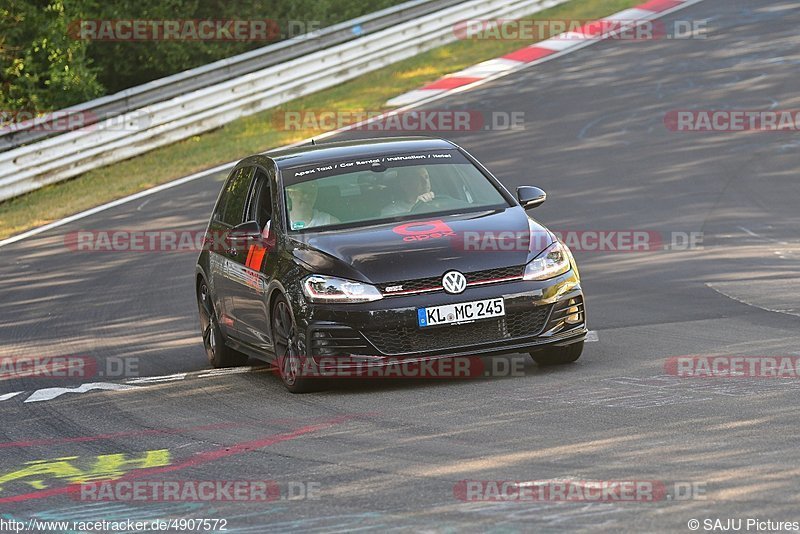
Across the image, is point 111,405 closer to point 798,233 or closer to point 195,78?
point 798,233

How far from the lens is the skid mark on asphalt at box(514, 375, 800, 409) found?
762 centimetres

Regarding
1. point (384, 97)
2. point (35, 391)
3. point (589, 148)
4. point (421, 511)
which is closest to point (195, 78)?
point (384, 97)

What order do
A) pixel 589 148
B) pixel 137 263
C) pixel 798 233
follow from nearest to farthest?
1. pixel 798 233
2. pixel 137 263
3. pixel 589 148

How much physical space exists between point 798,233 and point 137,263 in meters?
7.06

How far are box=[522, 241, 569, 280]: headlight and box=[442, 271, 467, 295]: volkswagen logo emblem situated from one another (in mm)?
412

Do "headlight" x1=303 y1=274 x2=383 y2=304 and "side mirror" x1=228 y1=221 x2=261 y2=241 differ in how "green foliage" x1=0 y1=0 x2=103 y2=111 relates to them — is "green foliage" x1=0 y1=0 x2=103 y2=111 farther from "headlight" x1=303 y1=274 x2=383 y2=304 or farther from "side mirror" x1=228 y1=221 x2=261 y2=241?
"headlight" x1=303 y1=274 x2=383 y2=304

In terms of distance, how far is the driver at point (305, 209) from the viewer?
9.50 m

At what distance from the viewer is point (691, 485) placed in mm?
→ 5703

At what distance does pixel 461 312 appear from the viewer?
8.53 m

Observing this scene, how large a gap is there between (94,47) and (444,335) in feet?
69.4

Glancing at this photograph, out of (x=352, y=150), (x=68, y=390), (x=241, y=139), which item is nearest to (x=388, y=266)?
(x=352, y=150)

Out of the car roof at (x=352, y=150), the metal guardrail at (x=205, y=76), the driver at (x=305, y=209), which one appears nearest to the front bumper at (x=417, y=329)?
the driver at (x=305, y=209)

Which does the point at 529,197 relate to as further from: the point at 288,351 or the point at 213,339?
the point at 213,339

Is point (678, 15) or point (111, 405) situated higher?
point (678, 15)
